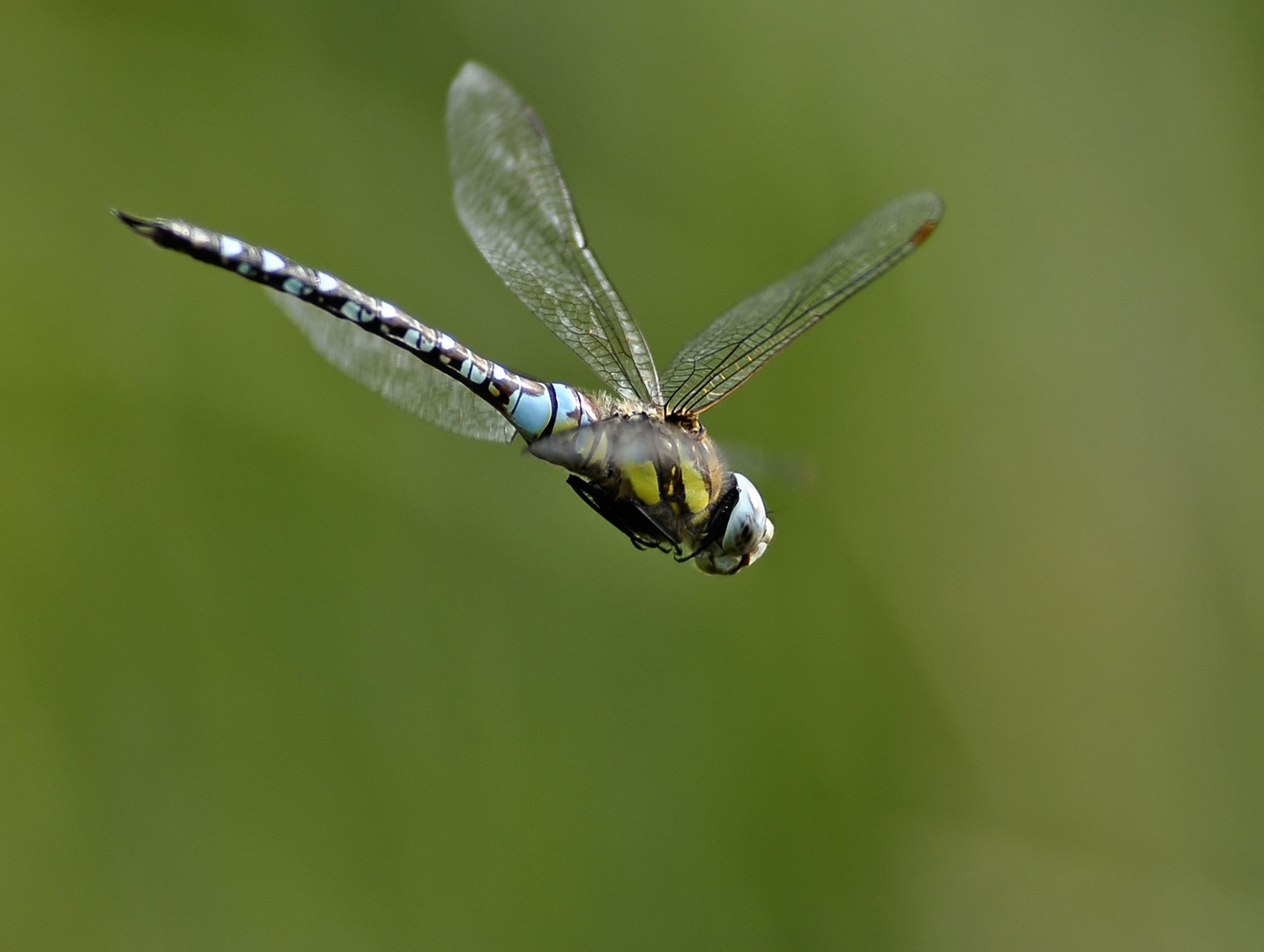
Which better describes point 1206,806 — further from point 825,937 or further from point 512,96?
point 512,96

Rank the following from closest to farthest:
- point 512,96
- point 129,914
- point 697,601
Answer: point 512,96 → point 129,914 → point 697,601

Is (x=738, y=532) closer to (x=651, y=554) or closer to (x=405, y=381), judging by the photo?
(x=405, y=381)

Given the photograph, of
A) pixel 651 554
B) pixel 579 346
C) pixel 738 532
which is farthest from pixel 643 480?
pixel 651 554

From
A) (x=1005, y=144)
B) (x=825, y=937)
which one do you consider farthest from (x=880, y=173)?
(x=825, y=937)

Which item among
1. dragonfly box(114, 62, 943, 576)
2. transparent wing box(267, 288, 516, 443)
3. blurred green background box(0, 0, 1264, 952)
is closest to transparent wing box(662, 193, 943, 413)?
dragonfly box(114, 62, 943, 576)

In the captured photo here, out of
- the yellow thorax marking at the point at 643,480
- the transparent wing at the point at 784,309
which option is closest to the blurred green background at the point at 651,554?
the transparent wing at the point at 784,309

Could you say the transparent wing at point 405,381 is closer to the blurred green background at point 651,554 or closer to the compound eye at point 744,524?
the compound eye at point 744,524
